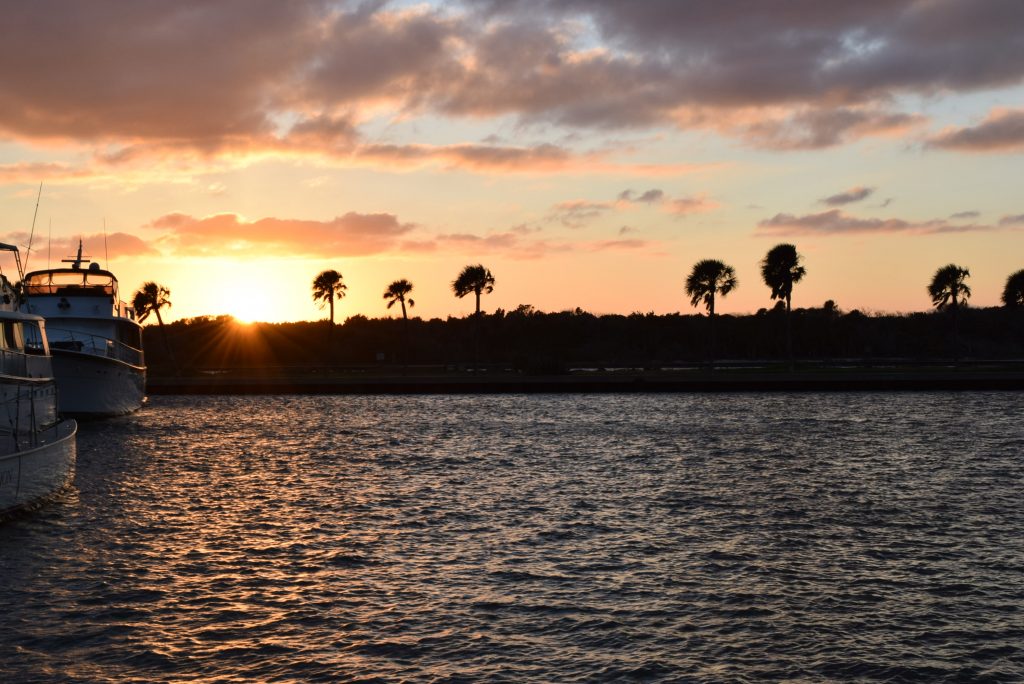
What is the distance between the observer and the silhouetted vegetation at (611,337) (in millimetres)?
167375

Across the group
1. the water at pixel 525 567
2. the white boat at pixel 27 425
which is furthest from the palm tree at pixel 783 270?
the white boat at pixel 27 425

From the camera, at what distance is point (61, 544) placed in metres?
22.3

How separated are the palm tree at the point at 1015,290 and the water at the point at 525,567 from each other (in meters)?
92.3

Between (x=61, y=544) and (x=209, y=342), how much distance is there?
159752 millimetres

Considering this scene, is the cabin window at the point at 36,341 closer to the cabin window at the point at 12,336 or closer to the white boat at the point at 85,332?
the cabin window at the point at 12,336

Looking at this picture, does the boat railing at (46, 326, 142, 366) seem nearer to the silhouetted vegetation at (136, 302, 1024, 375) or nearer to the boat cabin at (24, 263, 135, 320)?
the boat cabin at (24, 263, 135, 320)

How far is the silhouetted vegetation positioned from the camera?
167375 mm

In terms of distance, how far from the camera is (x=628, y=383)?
90.4 meters

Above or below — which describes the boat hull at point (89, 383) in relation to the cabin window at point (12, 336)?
below

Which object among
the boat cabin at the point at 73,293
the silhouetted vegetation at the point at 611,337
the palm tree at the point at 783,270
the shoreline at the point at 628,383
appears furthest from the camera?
the silhouetted vegetation at the point at 611,337

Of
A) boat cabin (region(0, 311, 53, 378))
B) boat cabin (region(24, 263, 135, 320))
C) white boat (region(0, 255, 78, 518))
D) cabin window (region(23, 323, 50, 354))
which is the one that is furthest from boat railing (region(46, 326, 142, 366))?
boat cabin (region(0, 311, 53, 378))

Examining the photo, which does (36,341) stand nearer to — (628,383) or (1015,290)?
(628,383)

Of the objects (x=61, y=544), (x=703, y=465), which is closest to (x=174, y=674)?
(x=61, y=544)

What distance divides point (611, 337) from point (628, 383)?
9200cm
